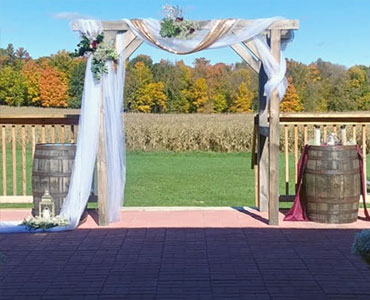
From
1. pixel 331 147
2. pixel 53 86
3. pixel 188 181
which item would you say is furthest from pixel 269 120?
pixel 53 86

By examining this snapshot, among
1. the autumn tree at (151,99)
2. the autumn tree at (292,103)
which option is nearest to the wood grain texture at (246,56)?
the autumn tree at (151,99)

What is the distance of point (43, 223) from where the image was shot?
5609mm

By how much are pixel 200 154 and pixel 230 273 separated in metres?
11.9

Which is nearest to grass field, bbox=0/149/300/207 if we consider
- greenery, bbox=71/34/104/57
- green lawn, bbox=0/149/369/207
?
green lawn, bbox=0/149/369/207

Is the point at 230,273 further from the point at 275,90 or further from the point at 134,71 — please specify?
the point at 134,71

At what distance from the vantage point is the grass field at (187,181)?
782cm

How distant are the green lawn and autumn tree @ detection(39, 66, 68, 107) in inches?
357

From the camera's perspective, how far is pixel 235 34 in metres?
5.63

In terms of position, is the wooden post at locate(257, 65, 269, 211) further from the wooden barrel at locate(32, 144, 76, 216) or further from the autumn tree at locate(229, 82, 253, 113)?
the autumn tree at locate(229, 82, 253, 113)

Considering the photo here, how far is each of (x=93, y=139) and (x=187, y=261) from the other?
194 cm

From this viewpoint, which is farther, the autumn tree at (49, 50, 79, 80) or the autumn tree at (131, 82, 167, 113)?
the autumn tree at (49, 50, 79, 80)

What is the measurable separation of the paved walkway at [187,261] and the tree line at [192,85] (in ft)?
29.2

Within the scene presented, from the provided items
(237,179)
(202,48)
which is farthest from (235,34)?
(237,179)

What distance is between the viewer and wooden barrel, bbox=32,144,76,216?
595 centimetres
